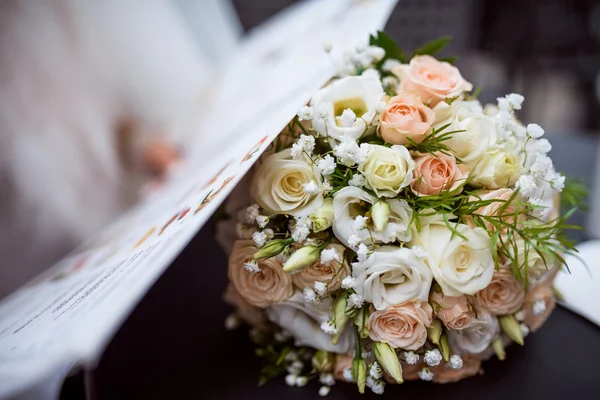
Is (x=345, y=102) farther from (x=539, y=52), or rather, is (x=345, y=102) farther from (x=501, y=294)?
(x=539, y=52)

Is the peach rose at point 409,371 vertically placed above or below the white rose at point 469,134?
below

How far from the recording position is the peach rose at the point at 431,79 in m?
0.66

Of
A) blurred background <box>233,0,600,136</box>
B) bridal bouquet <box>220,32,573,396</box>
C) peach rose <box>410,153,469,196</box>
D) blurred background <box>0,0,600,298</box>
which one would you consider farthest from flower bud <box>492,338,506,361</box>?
blurred background <box>233,0,600,136</box>

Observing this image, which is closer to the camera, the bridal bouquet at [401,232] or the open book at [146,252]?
the open book at [146,252]

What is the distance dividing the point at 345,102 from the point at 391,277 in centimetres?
23

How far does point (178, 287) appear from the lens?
0.90m

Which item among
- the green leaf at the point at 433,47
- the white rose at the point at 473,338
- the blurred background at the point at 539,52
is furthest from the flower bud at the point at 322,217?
the blurred background at the point at 539,52

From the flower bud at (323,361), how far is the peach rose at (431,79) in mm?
347

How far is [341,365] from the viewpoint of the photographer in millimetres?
666

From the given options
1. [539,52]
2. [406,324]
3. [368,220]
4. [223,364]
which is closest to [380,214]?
[368,220]

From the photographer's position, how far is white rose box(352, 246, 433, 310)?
0.56 metres

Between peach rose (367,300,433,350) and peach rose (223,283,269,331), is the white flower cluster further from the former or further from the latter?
peach rose (223,283,269,331)

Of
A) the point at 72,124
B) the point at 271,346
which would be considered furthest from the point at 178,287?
the point at 72,124

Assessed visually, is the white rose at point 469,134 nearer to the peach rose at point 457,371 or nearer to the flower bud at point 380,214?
the flower bud at point 380,214
